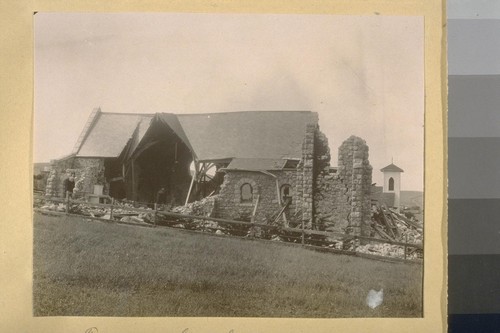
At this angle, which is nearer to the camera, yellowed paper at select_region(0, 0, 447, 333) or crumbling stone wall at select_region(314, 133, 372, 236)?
yellowed paper at select_region(0, 0, 447, 333)

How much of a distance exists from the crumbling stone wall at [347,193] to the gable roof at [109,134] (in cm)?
116

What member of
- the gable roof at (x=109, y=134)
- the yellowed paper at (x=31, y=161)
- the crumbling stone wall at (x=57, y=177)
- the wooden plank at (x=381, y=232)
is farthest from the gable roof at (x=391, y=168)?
the crumbling stone wall at (x=57, y=177)

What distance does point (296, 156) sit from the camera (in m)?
3.29

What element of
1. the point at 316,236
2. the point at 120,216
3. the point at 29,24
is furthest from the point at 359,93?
the point at 29,24

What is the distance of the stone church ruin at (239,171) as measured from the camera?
327cm

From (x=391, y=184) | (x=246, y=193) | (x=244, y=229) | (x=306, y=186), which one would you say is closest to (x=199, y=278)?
(x=244, y=229)

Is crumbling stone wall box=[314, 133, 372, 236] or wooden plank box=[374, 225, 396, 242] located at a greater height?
crumbling stone wall box=[314, 133, 372, 236]

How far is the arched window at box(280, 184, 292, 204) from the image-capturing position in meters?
3.30

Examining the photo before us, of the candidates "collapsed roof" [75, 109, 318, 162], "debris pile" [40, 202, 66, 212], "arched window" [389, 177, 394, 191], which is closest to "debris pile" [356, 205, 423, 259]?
"arched window" [389, 177, 394, 191]

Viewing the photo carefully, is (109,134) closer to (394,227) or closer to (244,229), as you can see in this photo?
(244,229)

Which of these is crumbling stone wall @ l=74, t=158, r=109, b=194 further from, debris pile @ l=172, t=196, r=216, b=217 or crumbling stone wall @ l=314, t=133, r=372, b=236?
crumbling stone wall @ l=314, t=133, r=372, b=236

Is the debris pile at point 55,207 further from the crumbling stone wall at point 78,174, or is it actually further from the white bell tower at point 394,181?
the white bell tower at point 394,181

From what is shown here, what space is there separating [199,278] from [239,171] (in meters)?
0.71

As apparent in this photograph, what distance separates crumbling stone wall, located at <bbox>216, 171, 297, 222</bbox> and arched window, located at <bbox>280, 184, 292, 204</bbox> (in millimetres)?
14
